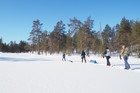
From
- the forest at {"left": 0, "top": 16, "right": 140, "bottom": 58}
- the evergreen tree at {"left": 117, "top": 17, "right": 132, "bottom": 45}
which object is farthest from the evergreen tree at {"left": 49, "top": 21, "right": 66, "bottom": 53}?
the evergreen tree at {"left": 117, "top": 17, "right": 132, "bottom": 45}

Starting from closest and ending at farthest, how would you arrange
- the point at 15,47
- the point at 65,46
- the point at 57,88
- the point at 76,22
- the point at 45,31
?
the point at 57,88 < the point at 76,22 < the point at 65,46 < the point at 45,31 < the point at 15,47

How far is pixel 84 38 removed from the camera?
247ft

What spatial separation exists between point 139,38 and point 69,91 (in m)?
50.9

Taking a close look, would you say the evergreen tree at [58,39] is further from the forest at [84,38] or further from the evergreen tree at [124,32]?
the evergreen tree at [124,32]

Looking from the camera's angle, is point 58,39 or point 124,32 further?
point 58,39

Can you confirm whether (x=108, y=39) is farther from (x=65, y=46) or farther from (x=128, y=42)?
(x=128, y=42)

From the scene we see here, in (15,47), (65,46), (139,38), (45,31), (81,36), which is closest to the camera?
(139,38)

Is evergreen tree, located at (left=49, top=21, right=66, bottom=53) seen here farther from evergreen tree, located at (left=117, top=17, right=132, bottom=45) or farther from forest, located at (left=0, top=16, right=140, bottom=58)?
evergreen tree, located at (left=117, top=17, right=132, bottom=45)

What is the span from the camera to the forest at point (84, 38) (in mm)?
64188

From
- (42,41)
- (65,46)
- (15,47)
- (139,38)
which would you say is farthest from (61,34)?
(15,47)

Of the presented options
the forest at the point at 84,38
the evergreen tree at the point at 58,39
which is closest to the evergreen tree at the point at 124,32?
the forest at the point at 84,38

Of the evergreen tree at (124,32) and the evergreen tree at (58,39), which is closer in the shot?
the evergreen tree at (124,32)

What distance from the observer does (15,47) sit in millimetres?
152625

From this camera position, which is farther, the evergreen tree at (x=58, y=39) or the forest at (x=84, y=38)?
the evergreen tree at (x=58, y=39)
